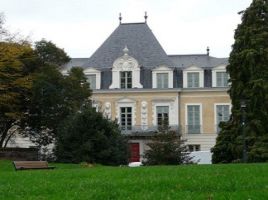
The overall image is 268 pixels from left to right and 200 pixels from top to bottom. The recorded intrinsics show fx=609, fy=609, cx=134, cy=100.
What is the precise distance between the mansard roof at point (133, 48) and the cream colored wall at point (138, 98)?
2976 millimetres

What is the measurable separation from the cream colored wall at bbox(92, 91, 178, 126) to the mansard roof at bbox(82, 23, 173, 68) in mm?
2976

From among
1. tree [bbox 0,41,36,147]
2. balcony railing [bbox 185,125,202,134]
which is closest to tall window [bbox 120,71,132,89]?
balcony railing [bbox 185,125,202,134]

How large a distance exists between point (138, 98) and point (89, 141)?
26.3 metres

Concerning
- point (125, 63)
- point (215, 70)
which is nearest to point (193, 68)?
point (215, 70)

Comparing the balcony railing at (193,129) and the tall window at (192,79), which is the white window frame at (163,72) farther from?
the balcony railing at (193,129)

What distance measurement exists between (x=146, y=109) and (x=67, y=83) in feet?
57.0

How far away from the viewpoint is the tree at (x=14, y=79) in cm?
4147

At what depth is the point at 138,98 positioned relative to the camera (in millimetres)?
61875

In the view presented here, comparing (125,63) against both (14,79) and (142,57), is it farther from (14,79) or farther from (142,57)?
(14,79)

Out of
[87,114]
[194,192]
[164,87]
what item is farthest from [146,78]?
[194,192]

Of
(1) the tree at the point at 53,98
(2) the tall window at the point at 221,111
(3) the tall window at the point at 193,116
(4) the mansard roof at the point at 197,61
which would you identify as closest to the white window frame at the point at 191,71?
(4) the mansard roof at the point at 197,61

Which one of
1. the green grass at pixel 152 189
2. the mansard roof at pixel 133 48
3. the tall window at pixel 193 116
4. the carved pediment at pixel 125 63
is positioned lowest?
the green grass at pixel 152 189

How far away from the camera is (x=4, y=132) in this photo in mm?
47344

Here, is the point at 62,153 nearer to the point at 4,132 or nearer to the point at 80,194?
the point at 4,132
